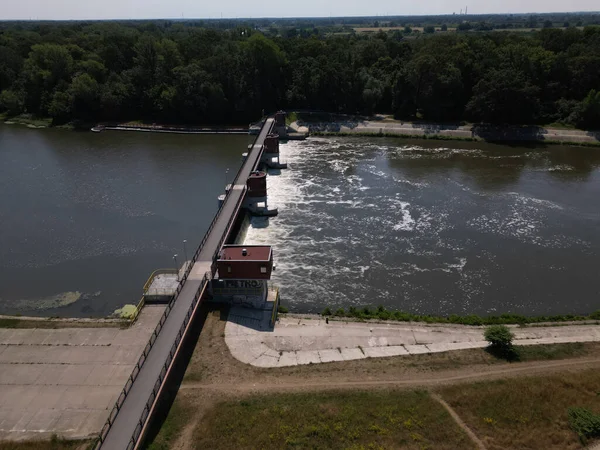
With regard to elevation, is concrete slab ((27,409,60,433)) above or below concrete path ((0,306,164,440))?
below

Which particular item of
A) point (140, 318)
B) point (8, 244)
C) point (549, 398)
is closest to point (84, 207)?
point (8, 244)

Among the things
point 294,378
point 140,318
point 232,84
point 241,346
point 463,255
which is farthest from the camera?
point 232,84

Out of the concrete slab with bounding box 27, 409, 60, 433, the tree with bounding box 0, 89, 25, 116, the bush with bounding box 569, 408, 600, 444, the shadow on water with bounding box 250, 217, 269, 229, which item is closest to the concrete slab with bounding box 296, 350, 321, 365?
the concrete slab with bounding box 27, 409, 60, 433

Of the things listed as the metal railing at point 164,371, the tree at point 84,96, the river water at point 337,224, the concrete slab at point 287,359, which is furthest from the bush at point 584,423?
the tree at point 84,96

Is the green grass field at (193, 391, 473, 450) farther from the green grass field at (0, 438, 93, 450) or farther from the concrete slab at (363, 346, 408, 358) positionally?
the green grass field at (0, 438, 93, 450)

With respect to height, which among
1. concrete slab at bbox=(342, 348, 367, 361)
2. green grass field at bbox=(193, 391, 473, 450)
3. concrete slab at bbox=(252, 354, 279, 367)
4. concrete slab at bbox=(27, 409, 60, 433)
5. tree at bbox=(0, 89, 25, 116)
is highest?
tree at bbox=(0, 89, 25, 116)

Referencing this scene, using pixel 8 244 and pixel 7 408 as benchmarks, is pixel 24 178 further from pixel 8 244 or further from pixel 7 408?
pixel 7 408
